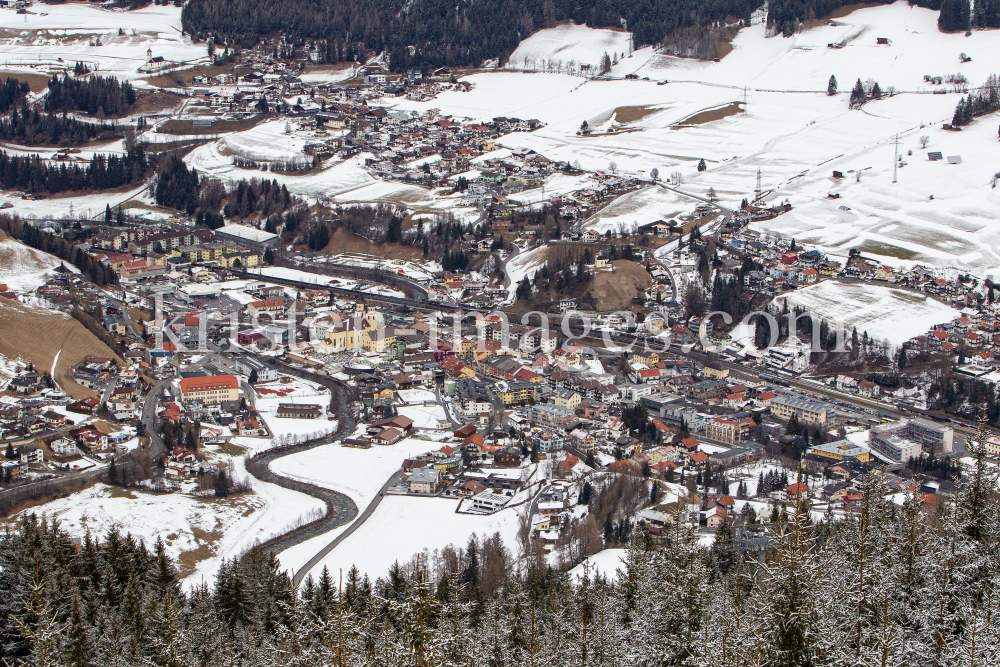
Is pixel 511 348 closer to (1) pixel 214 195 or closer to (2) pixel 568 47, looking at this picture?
(1) pixel 214 195

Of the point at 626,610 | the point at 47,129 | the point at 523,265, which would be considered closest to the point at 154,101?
the point at 47,129

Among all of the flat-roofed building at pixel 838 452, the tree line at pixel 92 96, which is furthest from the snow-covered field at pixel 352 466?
the tree line at pixel 92 96

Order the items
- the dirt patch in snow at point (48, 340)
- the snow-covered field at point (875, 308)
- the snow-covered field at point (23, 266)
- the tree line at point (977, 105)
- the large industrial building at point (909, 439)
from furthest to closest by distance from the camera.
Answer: the tree line at point (977, 105), the snow-covered field at point (23, 266), the snow-covered field at point (875, 308), the dirt patch in snow at point (48, 340), the large industrial building at point (909, 439)

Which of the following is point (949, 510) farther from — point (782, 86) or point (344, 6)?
point (344, 6)

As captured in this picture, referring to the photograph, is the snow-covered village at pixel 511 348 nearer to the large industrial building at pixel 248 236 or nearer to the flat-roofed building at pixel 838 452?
the flat-roofed building at pixel 838 452

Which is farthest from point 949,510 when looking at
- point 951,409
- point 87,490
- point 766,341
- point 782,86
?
point 782,86

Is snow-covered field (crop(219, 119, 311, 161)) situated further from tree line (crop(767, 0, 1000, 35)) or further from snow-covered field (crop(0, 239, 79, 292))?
tree line (crop(767, 0, 1000, 35))
